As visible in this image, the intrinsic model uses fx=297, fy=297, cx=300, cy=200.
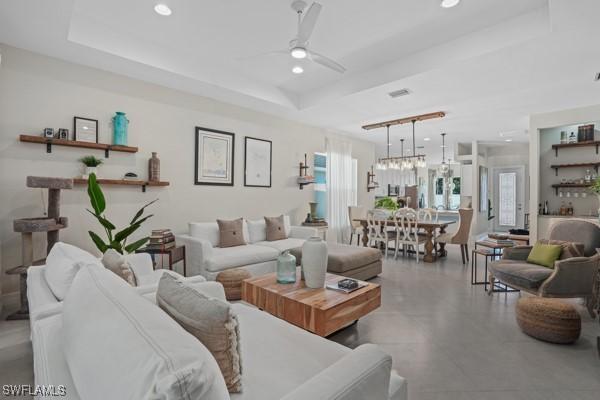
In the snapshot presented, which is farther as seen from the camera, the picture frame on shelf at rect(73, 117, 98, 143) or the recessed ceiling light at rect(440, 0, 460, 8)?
the picture frame on shelf at rect(73, 117, 98, 143)

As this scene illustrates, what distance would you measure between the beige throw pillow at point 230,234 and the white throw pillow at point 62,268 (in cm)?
219

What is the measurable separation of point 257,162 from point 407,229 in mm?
3000

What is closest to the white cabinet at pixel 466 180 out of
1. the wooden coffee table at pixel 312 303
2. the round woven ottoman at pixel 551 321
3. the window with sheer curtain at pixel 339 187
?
the window with sheer curtain at pixel 339 187

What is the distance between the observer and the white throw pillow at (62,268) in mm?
1638

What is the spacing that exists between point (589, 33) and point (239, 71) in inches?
152

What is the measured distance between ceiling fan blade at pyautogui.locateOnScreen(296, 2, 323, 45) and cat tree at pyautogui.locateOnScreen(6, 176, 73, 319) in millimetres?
2626

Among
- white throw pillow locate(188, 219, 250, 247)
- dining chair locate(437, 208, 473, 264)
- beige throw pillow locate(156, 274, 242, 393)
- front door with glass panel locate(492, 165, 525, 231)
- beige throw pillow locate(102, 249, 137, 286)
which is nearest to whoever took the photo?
beige throw pillow locate(156, 274, 242, 393)

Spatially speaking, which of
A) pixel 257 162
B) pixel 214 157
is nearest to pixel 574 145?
pixel 257 162

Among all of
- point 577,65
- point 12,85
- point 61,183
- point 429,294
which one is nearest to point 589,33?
point 577,65

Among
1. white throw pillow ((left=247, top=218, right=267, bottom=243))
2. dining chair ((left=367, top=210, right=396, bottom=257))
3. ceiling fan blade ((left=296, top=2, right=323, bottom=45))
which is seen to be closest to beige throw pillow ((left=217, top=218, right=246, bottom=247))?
white throw pillow ((left=247, top=218, right=267, bottom=243))

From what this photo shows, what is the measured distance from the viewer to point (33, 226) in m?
2.71

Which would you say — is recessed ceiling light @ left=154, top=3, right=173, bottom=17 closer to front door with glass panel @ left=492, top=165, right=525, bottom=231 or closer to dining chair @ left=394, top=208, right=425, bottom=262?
dining chair @ left=394, top=208, right=425, bottom=262

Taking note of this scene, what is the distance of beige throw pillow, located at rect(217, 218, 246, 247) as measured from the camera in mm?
4180

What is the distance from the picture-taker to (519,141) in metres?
7.89
